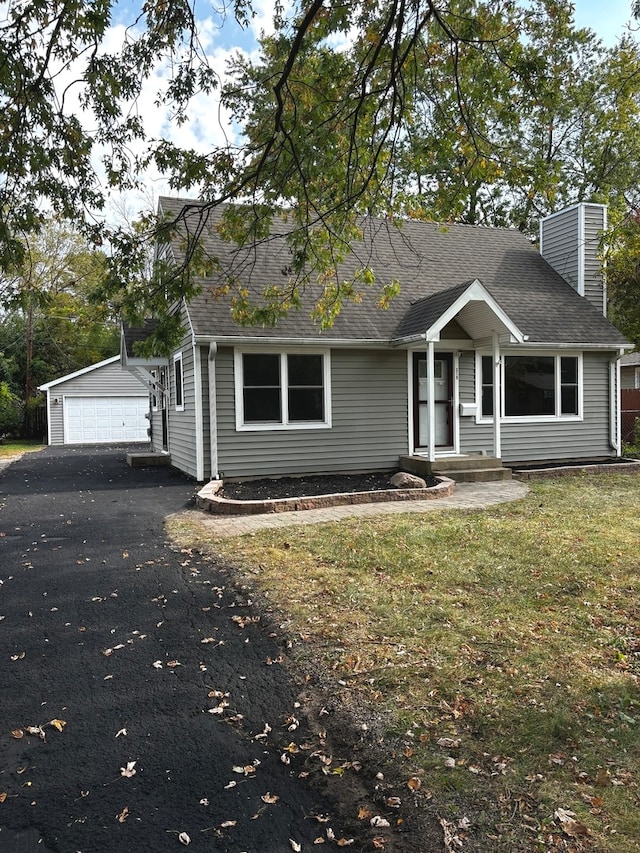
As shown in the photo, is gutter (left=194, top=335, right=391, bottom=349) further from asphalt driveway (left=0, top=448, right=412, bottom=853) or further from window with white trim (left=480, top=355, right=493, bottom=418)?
asphalt driveway (left=0, top=448, right=412, bottom=853)

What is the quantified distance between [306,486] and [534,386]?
6.33m

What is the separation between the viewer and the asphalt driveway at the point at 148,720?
8.15ft

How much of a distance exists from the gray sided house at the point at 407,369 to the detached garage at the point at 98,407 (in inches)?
452

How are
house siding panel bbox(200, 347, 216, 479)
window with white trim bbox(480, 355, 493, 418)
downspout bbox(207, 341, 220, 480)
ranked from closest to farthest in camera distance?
downspout bbox(207, 341, 220, 480)
house siding panel bbox(200, 347, 216, 479)
window with white trim bbox(480, 355, 493, 418)

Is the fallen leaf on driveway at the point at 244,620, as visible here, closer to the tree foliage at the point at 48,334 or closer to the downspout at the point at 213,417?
the downspout at the point at 213,417

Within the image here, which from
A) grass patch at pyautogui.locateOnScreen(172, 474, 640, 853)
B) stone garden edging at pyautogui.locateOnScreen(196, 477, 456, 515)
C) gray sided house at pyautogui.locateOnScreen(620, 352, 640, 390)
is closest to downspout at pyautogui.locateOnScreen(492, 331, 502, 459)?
stone garden edging at pyautogui.locateOnScreen(196, 477, 456, 515)

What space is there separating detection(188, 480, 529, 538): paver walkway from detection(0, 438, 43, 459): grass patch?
607 inches

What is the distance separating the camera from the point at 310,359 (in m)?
12.4

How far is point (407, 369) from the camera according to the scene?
43.2 feet

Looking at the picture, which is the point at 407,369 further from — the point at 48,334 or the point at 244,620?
the point at 48,334

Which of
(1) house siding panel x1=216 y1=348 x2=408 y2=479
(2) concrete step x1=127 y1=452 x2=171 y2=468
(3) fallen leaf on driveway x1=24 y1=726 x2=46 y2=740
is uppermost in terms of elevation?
(1) house siding panel x1=216 y1=348 x2=408 y2=479

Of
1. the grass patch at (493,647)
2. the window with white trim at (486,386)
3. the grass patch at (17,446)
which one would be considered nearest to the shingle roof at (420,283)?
the window with white trim at (486,386)

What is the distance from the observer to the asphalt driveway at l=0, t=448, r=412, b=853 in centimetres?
248

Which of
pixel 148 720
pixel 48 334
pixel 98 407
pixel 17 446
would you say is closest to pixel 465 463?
pixel 148 720
